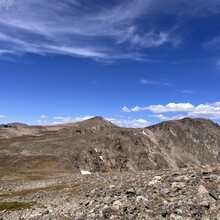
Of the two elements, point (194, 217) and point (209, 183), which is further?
point (209, 183)

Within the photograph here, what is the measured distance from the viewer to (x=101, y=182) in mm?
66750

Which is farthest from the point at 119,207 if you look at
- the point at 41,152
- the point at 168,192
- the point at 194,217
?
the point at 41,152

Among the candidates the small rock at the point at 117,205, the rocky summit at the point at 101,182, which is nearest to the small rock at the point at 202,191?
the rocky summit at the point at 101,182

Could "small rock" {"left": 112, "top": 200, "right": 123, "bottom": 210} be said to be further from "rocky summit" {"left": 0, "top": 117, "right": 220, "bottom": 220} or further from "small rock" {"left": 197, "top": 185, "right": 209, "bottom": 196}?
"small rock" {"left": 197, "top": 185, "right": 209, "bottom": 196}

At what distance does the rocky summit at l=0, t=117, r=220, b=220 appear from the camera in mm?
29969

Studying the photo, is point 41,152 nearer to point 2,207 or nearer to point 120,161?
point 120,161

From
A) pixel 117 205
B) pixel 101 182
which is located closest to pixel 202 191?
pixel 117 205

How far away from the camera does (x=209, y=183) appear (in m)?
37.8

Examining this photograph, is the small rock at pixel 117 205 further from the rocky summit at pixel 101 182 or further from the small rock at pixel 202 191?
the small rock at pixel 202 191

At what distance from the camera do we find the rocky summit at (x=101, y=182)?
30.0 m

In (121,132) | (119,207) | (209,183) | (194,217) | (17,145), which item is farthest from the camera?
(121,132)

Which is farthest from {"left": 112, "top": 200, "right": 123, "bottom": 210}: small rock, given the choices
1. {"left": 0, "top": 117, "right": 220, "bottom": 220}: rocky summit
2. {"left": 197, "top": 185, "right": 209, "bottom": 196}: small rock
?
{"left": 197, "top": 185, "right": 209, "bottom": 196}: small rock

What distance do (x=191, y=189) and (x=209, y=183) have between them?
4.12 meters

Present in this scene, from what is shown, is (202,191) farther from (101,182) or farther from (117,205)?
(101,182)
